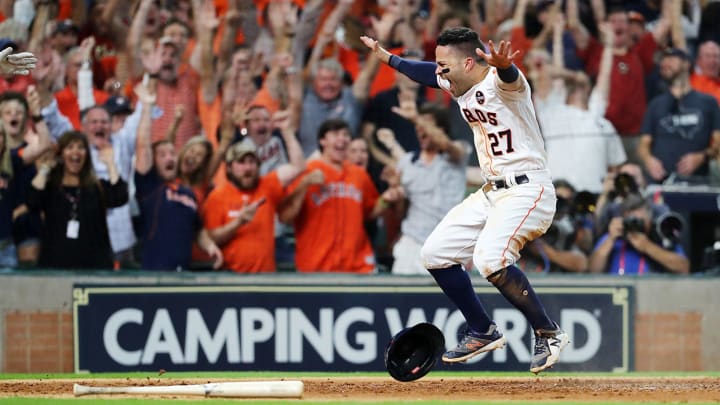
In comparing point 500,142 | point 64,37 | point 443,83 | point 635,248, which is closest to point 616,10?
point 635,248

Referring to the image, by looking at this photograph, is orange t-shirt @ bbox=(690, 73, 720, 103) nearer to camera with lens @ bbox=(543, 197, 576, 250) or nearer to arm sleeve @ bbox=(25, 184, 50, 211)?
camera with lens @ bbox=(543, 197, 576, 250)

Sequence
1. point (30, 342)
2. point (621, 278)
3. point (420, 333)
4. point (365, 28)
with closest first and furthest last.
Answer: point (420, 333)
point (30, 342)
point (621, 278)
point (365, 28)

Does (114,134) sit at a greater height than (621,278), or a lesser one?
greater

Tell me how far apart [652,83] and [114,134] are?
515 cm

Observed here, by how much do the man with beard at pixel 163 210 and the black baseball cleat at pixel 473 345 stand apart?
358 cm

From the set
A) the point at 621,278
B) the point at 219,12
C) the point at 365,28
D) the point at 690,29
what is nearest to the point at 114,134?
the point at 219,12

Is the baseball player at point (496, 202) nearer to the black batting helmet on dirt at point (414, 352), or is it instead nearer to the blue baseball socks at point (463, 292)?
the blue baseball socks at point (463, 292)

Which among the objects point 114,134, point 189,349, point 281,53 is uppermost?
A: point 281,53

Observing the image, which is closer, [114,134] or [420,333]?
[420,333]

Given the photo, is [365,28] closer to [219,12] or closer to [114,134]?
[219,12]

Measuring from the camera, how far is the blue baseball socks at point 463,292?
6965 millimetres

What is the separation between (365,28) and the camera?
11.3 meters

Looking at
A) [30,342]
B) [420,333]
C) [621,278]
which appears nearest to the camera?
[420,333]

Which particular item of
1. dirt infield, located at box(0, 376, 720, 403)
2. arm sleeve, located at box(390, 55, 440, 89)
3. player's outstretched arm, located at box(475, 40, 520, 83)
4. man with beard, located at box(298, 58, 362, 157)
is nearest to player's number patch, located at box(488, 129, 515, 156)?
player's outstretched arm, located at box(475, 40, 520, 83)
